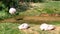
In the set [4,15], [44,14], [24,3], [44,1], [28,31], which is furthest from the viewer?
[44,1]

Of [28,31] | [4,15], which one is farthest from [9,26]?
[4,15]

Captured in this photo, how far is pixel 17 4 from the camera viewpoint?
13.8 metres

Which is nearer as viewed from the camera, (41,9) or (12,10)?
(12,10)

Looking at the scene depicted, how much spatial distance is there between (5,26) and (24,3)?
6.10 m

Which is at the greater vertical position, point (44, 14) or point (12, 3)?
point (12, 3)

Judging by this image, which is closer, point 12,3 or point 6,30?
point 6,30

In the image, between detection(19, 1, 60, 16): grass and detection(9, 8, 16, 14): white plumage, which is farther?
detection(19, 1, 60, 16): grass

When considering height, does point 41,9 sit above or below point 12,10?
below

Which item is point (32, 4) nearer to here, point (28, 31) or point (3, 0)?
point (3, 0)

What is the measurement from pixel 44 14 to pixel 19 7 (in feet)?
6.44

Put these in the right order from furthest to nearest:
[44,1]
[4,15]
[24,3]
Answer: [44,1] < [24,3] < [4,15]

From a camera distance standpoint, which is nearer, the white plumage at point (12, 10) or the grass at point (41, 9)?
the white plumage at point (12, 10)

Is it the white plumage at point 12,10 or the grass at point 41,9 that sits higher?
the white plumage at point 12,10

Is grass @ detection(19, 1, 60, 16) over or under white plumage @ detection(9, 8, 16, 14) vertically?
under
